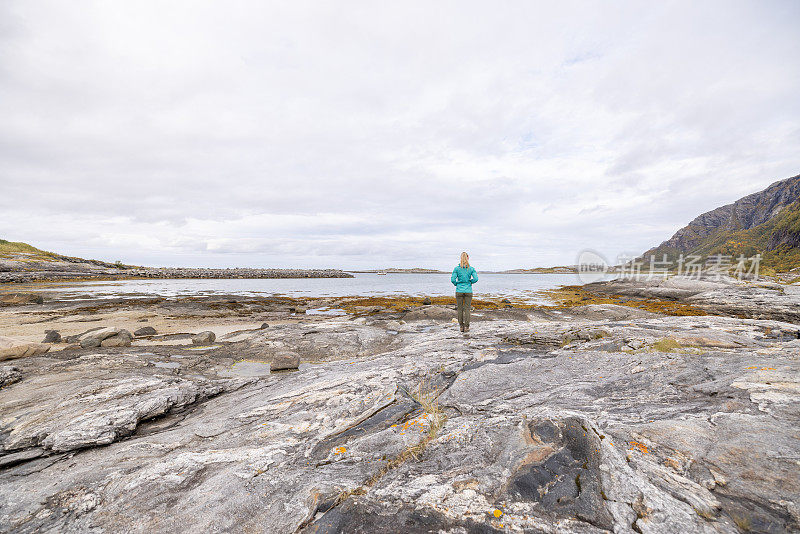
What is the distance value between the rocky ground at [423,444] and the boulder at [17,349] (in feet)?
4.44

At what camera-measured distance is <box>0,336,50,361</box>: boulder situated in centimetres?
1376

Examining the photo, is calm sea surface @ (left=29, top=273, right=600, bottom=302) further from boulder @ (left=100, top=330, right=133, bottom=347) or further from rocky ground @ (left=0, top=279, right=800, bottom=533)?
rocky ground @ (left=0, top=279, right=800, bottom=533)

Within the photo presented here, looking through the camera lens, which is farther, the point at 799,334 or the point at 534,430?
the point at 799,334

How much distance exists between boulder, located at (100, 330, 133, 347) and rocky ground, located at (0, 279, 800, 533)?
5103mm

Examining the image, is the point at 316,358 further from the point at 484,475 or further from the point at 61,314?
the point at 61,314

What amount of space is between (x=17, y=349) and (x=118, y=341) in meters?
4.33

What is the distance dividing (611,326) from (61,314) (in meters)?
50.4

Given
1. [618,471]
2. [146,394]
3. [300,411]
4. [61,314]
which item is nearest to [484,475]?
[618,471]

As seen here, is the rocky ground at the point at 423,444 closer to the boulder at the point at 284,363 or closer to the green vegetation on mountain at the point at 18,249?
the boulder at the point at 284,363

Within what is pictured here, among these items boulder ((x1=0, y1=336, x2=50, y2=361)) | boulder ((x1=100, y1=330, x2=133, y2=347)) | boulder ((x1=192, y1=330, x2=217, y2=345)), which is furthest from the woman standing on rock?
boulder ((x1=0, y1=336, x2=50, y2=361))

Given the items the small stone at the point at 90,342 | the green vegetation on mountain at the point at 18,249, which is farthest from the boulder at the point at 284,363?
the green vegetation on mountain at the point at 18,249

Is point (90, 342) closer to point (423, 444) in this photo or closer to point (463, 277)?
point (463, 277)

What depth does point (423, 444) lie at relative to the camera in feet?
19.8

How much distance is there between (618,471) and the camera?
4629 mm
